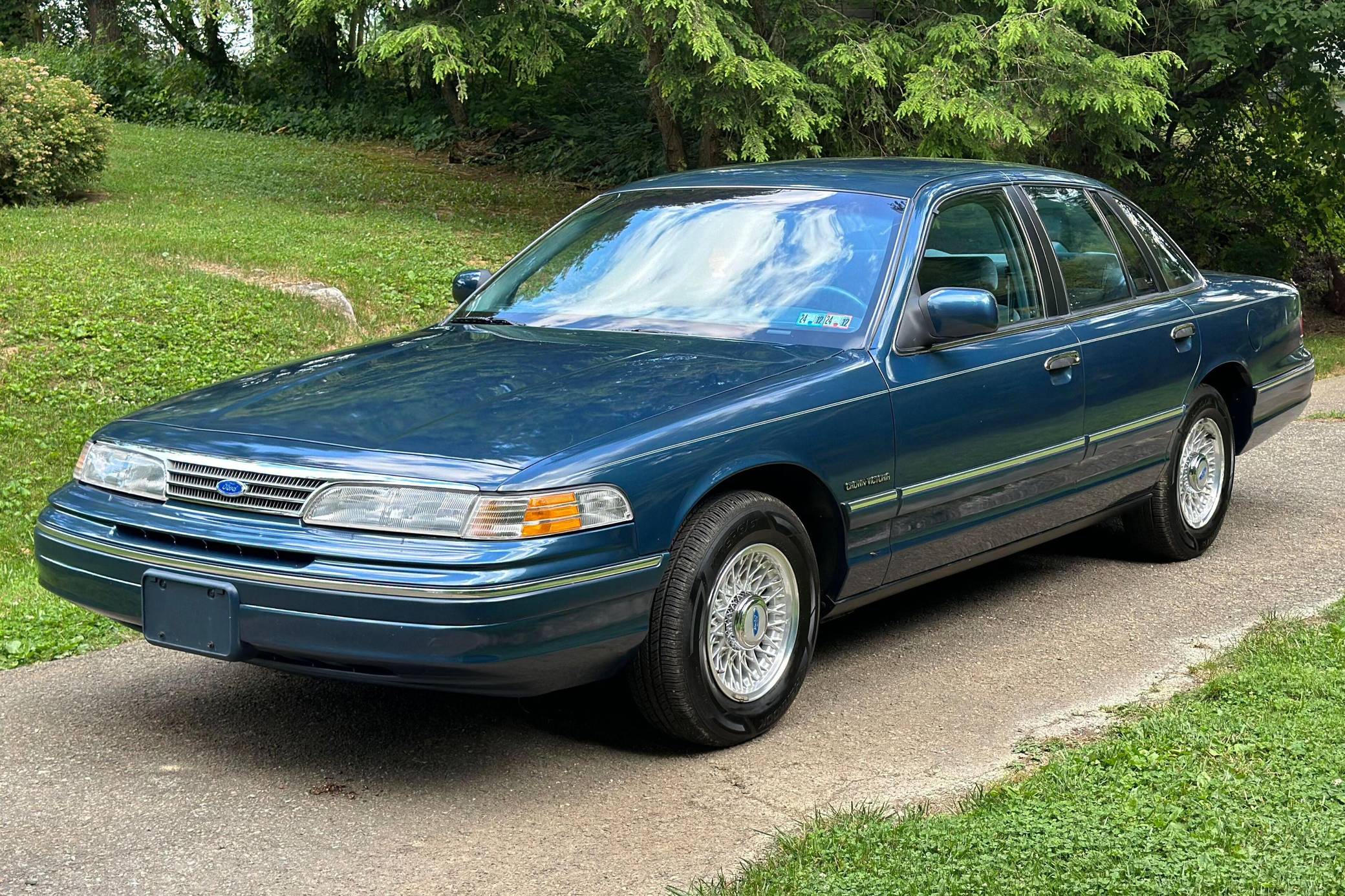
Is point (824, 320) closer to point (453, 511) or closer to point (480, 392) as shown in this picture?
point (480, 392)

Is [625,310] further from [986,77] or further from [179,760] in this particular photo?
[986,77]

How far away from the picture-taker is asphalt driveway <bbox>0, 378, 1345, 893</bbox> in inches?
146

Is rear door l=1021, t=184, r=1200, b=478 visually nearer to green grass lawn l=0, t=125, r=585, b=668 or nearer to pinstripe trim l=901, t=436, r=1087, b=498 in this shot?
pinstripe trim l=901, t=436, r=1087, b=498

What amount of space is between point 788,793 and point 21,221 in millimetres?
10724

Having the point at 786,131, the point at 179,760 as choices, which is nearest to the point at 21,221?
the point at 786,131

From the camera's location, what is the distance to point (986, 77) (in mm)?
13688

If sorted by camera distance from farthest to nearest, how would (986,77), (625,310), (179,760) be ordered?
(986,77) < (625,310) < (179,760)

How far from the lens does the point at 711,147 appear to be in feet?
50.3

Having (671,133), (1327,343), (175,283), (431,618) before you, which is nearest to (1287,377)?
(431,618)

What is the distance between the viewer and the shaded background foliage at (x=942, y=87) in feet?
44.0

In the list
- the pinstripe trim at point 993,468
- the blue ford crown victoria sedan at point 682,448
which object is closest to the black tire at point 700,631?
the blue ford crown victoria sedan at point 682,448

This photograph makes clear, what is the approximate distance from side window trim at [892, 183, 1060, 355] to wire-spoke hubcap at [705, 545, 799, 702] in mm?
929

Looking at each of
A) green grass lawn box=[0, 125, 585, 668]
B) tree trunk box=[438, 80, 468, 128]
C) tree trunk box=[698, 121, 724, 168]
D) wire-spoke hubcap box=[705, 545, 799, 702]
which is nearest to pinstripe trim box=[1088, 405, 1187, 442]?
wire-spoke hubcap box=[705, 545, 799, 702]

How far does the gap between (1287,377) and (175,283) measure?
7.30 m
